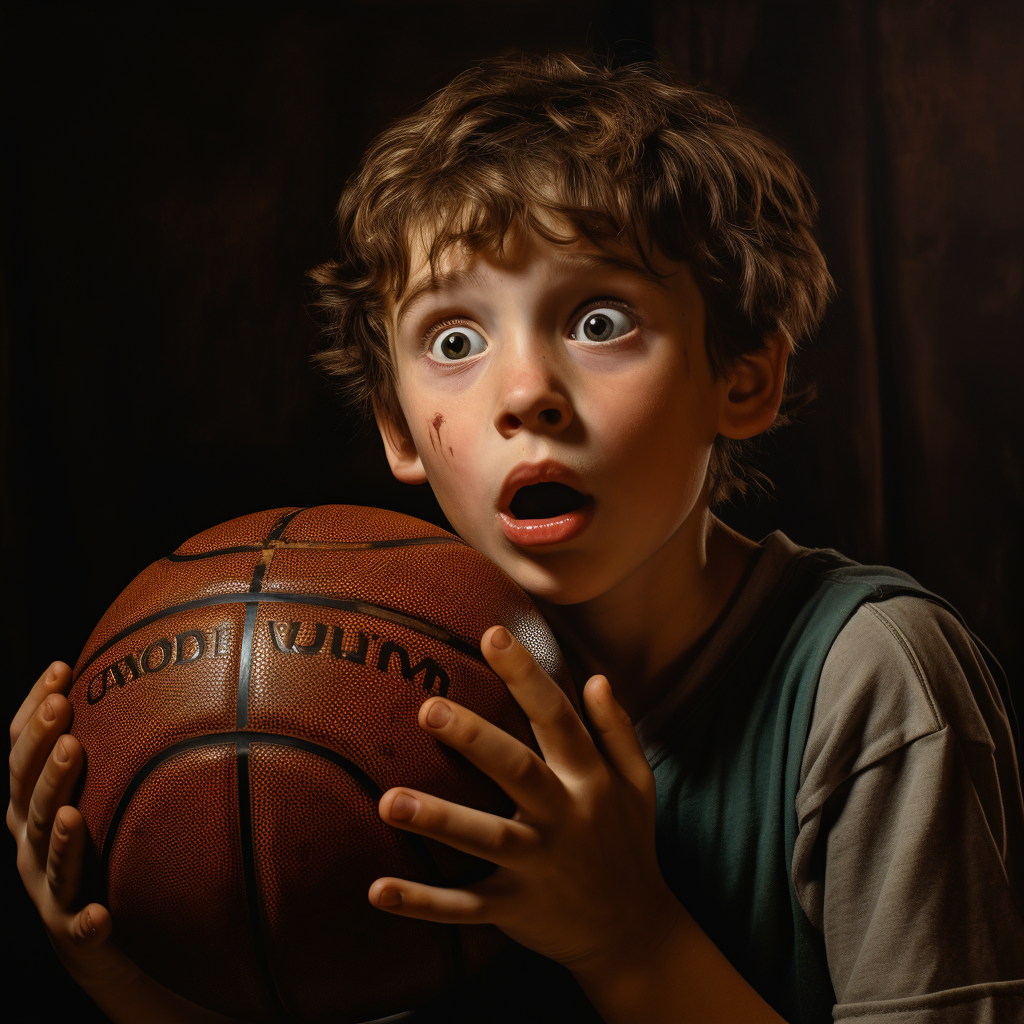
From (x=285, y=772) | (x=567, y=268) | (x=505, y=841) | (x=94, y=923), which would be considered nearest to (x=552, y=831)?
(x=505, y=841)

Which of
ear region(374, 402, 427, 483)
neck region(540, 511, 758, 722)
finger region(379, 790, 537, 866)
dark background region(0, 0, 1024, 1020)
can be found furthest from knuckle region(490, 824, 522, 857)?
dark background region(0, 0, 1024, 1020)

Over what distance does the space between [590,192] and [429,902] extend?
1.88ft

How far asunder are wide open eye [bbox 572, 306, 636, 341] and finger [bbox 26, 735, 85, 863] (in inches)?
19.5

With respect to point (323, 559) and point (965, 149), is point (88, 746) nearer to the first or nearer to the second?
point (323, 559)

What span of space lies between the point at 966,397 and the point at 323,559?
2.40ft

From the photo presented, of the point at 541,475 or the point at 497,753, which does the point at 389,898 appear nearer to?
the point at 497,753

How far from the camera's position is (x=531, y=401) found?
688mm

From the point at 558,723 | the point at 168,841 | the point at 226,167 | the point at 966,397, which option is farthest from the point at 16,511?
the point at 966,397

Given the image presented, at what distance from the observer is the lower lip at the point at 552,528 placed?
74cm

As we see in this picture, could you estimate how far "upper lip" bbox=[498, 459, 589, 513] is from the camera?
2.34 ft

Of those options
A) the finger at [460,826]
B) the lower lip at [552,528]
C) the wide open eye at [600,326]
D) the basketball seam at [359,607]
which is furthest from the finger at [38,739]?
the wide open eye at [600,326]

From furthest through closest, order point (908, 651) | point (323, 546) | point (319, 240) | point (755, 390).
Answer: point (319, 240)
point (755, 390)
point (908, 651)
point (323, 546)

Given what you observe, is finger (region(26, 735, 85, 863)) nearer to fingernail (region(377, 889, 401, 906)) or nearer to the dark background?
fingernail (region(377, 889, 401, 906))

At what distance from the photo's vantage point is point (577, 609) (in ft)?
3.06
